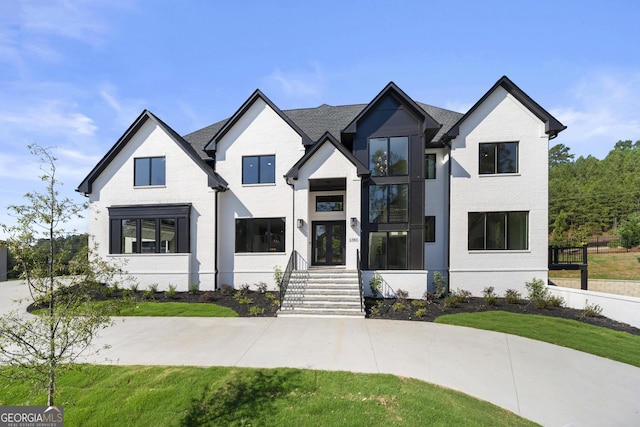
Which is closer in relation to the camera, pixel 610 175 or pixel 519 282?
pixel 519 282

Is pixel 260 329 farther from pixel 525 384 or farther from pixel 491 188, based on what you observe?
pixel 491 188

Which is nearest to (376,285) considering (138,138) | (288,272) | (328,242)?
(328,242)

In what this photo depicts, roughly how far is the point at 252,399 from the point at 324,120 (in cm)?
1572

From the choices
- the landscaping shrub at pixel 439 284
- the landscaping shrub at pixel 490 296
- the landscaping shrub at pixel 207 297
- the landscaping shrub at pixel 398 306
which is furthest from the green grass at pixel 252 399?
the landscaping shrub at pixel 439 284

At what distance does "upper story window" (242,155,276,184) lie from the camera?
47.4ft

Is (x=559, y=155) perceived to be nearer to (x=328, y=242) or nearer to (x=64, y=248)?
(x=328, y=242)

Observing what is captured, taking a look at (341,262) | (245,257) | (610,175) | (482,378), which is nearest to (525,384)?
(482,378)

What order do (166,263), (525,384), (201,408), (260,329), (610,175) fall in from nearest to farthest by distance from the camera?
(201,408), (525,384), (260,329), (166,263), (610,175)

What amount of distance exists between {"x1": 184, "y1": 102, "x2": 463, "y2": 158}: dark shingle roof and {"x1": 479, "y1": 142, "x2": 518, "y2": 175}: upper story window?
245cm

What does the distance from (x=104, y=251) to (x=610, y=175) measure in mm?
80775

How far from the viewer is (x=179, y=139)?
1475 cm

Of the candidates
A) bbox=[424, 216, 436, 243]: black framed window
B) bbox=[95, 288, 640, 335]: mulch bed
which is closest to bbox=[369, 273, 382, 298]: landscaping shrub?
bbox=[95, 288, 640, 335]: mulch bed

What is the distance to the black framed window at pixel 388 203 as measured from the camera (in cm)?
1318

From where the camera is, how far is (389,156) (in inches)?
529
